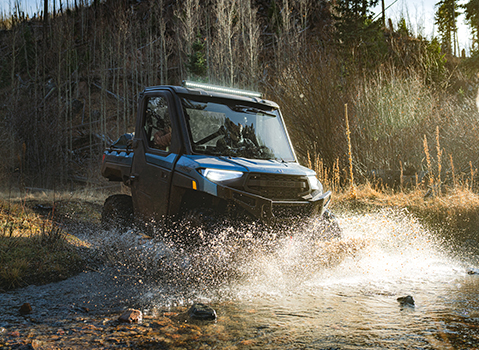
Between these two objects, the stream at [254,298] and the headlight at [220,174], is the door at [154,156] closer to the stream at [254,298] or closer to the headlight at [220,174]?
the stream at [254,298]

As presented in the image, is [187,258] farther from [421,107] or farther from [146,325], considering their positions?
[421,107]

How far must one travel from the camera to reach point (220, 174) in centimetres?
456

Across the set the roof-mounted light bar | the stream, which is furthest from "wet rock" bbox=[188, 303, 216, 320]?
the roof-mounted light bar

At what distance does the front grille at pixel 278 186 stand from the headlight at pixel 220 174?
15cm

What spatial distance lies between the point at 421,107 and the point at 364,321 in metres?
12.6

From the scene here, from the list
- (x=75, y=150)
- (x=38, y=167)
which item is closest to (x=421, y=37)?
(x=38, y=167)

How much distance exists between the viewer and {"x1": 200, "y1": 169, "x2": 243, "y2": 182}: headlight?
454 cm

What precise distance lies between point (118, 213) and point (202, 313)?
11.4 ft

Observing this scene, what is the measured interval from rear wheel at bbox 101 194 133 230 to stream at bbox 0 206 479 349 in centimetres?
26

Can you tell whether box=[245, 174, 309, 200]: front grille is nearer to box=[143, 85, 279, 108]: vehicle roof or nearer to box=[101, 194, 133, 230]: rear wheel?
box=[143, 85, 279, 108]: vehicle roof

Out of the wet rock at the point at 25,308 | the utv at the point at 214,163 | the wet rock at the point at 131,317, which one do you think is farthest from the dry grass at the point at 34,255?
the wet rock at the point at 131,317

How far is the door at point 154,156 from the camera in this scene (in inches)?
205

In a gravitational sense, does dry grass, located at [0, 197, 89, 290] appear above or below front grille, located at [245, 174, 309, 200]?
below

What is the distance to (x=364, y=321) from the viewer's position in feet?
12.3
